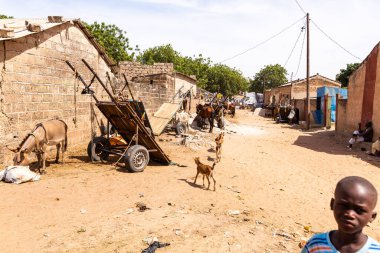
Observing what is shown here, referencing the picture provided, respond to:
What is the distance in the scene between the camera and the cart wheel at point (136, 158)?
8031 mm

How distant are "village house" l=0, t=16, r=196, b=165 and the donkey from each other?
63 centimetres

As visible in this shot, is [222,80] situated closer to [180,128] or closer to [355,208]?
[180,128]

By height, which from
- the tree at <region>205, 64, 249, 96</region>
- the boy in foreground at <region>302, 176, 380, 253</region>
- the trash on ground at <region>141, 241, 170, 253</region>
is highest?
the tree at <region>205, 64, 249, 96</region>

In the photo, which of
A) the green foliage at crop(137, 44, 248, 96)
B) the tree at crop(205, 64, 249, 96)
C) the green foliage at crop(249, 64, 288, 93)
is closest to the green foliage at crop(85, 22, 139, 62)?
the green foliage at crop(137, 44, 248, 96)

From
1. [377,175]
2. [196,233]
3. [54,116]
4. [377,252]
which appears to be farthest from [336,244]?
[377,175]

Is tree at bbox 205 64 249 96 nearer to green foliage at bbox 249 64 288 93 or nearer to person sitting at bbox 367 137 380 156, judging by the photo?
green foliage at bbox 249 64 288 93

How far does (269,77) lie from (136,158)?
72.7 m

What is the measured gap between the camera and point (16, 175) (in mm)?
6676

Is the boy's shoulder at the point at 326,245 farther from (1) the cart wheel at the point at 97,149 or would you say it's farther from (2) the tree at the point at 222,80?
(2) the tree at the point at 222,80

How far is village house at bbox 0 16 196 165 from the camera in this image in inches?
293

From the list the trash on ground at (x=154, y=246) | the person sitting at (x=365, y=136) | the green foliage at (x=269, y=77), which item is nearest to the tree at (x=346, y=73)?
the green foliage at (x=269, y=77)

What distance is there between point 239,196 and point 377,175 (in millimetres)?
5884

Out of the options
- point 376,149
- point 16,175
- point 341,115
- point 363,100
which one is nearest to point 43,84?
point 16,175

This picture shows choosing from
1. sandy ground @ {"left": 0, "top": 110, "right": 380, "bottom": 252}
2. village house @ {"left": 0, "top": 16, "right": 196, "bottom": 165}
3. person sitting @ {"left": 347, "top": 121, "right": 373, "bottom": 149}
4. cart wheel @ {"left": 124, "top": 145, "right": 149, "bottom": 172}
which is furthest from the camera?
person sitting @ {"left": 347, "top": 121, "right": 373, "bottom": 149}
